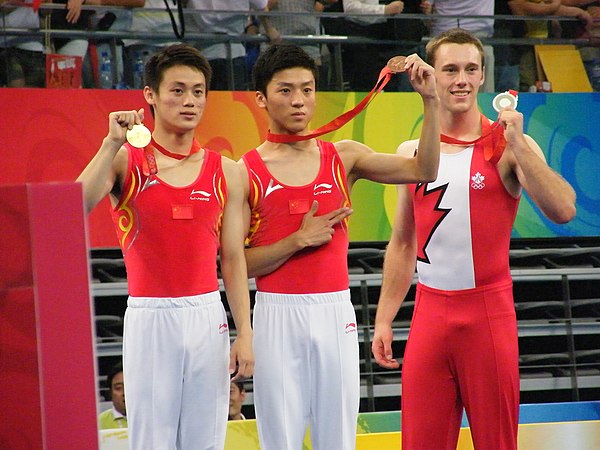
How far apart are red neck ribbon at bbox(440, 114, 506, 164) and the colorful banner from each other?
2.56 meters

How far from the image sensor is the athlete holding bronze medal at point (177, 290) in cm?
346

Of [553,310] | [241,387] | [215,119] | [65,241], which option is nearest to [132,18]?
[215,119]

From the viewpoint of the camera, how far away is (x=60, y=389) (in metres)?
1.93

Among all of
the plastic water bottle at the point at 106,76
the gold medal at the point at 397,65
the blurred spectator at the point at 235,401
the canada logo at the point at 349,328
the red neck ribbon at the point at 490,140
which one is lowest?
the blurred spectator at the point at 235,401

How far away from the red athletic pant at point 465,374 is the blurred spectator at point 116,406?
248 cm

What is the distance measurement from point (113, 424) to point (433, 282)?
2632 millimetres

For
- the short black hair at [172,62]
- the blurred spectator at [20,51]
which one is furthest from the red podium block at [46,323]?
the blurred spectator at [20,51]

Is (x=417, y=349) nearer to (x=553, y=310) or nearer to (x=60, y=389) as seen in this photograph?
(x=60, y=389)

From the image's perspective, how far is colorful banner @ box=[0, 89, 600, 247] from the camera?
5.87 metres

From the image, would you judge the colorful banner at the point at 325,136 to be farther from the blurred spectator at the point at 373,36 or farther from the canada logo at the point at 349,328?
the canada logo at the point at 349,328

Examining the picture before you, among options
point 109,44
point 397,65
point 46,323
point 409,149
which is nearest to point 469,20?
point 109,44

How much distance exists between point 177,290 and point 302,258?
1.56 ft

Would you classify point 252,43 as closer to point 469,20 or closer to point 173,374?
point 469,20

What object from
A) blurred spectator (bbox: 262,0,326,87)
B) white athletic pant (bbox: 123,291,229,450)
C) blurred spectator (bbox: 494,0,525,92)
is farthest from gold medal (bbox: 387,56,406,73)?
blurred spectator (bbox: 494,0,525,92)
